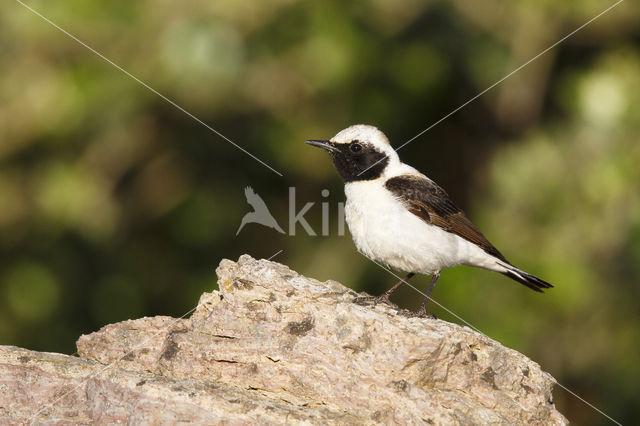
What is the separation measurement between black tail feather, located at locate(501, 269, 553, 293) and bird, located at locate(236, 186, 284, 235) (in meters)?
3.60

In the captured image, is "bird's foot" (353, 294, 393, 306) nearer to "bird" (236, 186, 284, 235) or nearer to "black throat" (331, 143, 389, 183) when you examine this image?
"black throat" (331, 143, 389, 183)

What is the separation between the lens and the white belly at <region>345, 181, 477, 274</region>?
6.70m

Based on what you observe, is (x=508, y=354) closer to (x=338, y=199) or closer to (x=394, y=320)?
(x=394, y=320)

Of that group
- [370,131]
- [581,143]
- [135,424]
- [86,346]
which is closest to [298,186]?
[370,131]

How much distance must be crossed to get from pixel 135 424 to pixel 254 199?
5.60 m

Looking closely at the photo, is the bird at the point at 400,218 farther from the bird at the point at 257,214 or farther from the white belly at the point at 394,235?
the bird at the point at 257,214

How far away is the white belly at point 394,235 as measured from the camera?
6.70 metres

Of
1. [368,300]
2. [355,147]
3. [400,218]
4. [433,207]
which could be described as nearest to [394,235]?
[400,218]

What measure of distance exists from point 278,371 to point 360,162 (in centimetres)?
263

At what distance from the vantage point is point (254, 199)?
10273 millimetres

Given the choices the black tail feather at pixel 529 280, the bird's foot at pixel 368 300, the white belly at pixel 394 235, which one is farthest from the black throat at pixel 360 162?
the black tail feather at pixel 529 280

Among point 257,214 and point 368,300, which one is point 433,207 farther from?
point 257,214

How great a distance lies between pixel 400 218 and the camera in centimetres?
678

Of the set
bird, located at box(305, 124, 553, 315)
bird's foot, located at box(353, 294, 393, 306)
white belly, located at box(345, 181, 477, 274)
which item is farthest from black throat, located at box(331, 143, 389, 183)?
bird's foot, located at box(353, 294, 393, 306)
